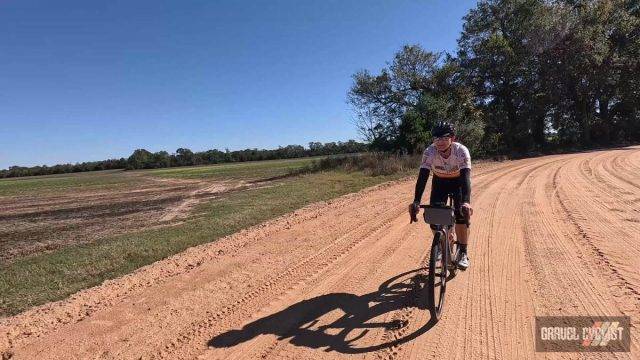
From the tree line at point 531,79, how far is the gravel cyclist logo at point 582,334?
25.6 metres

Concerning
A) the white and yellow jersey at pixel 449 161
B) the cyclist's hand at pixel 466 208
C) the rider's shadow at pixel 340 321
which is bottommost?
the rider's shadow at pixel 340 321

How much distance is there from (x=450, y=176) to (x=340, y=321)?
→ 2.33m

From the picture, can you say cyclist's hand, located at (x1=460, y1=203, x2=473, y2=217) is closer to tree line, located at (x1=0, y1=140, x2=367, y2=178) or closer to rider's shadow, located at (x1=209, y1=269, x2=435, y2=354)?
rider's shadow, located at (x1=209, y1=269, x2=435, y2=354)

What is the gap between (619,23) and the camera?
34625 millimetres

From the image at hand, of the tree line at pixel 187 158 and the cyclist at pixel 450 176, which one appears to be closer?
the cyclist at pixel 450 176

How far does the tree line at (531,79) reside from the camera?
32.1 m

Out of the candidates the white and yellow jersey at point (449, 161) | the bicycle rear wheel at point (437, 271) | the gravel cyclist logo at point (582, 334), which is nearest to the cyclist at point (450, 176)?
the white and yellow jersey at point (449, 161)

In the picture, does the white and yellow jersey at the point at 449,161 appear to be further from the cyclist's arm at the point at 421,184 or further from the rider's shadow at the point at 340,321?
the rider's shadow at the point at 340,321

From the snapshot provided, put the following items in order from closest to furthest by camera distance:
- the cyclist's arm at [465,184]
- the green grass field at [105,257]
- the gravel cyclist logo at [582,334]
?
the gravel cyclist logo at [582,334] < the cyclist's arm at [465,184] < the green grass field at [105,257]

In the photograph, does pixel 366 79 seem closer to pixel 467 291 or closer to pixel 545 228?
pixel 545 228

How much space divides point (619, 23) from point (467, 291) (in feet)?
133

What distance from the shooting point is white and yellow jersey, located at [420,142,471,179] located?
5183mm

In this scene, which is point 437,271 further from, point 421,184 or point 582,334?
point 582,334

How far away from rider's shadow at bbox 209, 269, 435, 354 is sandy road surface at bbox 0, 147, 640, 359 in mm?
20
